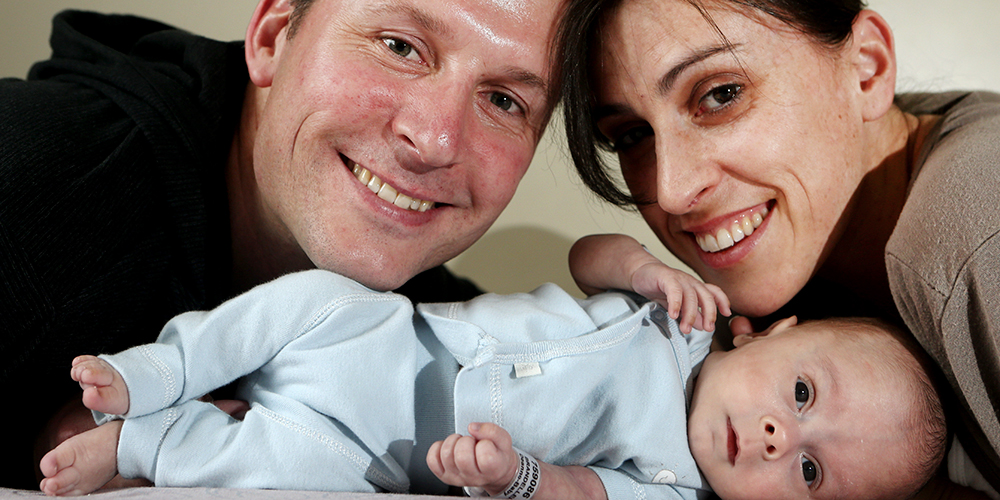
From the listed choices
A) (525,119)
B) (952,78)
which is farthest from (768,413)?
(952,78)

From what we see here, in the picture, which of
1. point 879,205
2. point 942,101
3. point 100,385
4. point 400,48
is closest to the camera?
point 100,385

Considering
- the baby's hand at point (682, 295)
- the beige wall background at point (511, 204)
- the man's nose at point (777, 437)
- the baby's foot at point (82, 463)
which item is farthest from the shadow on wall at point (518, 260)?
the baby's foot at point (82, 463)

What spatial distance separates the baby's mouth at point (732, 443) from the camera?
1.04m

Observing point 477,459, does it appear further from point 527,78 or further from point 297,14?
point 297,14

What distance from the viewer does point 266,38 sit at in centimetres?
127

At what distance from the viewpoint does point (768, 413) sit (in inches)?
39.9

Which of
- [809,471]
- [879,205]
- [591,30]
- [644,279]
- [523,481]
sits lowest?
[809,471]

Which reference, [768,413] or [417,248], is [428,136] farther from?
[768,413]

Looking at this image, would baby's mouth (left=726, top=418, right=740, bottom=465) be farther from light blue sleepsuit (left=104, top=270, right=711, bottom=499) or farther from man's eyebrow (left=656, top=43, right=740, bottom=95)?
man's eyebrow (left=656, top=43, right=740, bottom=95)

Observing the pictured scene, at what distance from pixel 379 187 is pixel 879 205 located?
0.91 meters

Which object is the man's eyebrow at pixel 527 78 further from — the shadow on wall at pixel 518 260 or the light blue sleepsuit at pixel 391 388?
the shadow on wall at pixel 518 260

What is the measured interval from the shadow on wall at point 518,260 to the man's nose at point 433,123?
119 centimetres

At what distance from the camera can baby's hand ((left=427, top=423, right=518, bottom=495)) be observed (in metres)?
0.80

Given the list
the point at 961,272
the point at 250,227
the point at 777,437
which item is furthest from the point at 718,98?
the point at 250,227
